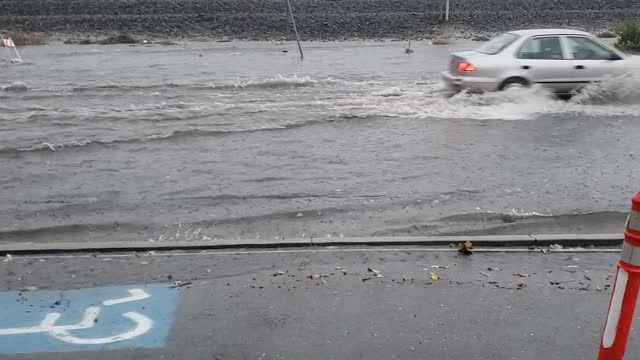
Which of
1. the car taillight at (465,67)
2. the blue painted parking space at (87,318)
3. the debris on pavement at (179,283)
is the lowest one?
the debris on pavement at (179,283)

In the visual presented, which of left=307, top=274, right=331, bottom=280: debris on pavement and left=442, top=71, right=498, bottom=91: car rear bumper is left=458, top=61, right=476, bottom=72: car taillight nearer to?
left=442, top=71, right=498, bottom=91: car rear bumper

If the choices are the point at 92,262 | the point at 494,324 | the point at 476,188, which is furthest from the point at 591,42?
the point at 92,262

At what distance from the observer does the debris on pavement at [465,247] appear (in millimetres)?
6051

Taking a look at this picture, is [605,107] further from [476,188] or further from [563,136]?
[476,188]

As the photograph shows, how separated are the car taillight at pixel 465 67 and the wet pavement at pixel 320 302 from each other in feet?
26.7

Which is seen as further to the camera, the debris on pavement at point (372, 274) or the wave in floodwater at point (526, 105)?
the wave in floodwater at point (526, 105)

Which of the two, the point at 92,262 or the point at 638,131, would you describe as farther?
the point at 638,131

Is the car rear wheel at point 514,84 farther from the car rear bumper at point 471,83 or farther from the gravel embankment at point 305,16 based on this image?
the gravel embankment at point 305,16

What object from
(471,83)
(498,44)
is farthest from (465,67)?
(498,44)

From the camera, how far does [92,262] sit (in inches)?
232

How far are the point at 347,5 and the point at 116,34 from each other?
19.2m

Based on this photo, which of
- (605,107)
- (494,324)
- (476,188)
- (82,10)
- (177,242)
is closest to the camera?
(494,324)

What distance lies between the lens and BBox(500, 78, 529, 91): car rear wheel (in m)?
13.5

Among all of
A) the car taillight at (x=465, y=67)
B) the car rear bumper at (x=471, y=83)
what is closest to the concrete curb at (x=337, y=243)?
the car rear bumper at (x=471, y=83)
